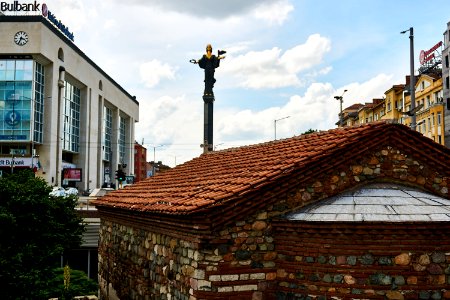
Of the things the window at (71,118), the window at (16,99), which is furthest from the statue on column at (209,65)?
the window at (71,118)

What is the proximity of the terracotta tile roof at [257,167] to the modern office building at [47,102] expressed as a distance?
3888cm

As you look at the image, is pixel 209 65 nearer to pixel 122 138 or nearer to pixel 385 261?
pixel 385 261

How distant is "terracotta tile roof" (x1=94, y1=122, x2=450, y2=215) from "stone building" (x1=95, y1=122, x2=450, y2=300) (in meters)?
0.03

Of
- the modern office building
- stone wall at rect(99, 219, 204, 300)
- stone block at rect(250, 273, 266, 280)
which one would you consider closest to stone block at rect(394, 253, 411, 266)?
stone block at rect(250, 273, 266, 280)

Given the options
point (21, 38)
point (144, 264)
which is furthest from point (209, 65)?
point (21, 38)

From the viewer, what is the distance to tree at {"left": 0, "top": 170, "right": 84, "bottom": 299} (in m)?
16.9

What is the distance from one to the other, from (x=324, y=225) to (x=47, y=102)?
54152 mm

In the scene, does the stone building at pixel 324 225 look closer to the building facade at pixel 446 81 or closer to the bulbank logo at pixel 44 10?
the building facade at pixel 446 81

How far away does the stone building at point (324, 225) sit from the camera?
805 cm

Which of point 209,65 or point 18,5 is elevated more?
point 18,5

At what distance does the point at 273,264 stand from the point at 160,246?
287 centimetres

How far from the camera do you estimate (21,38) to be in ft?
177

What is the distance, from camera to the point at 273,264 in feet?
29.2

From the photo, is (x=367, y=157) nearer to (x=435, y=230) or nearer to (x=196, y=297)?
(x=435, y=230)
